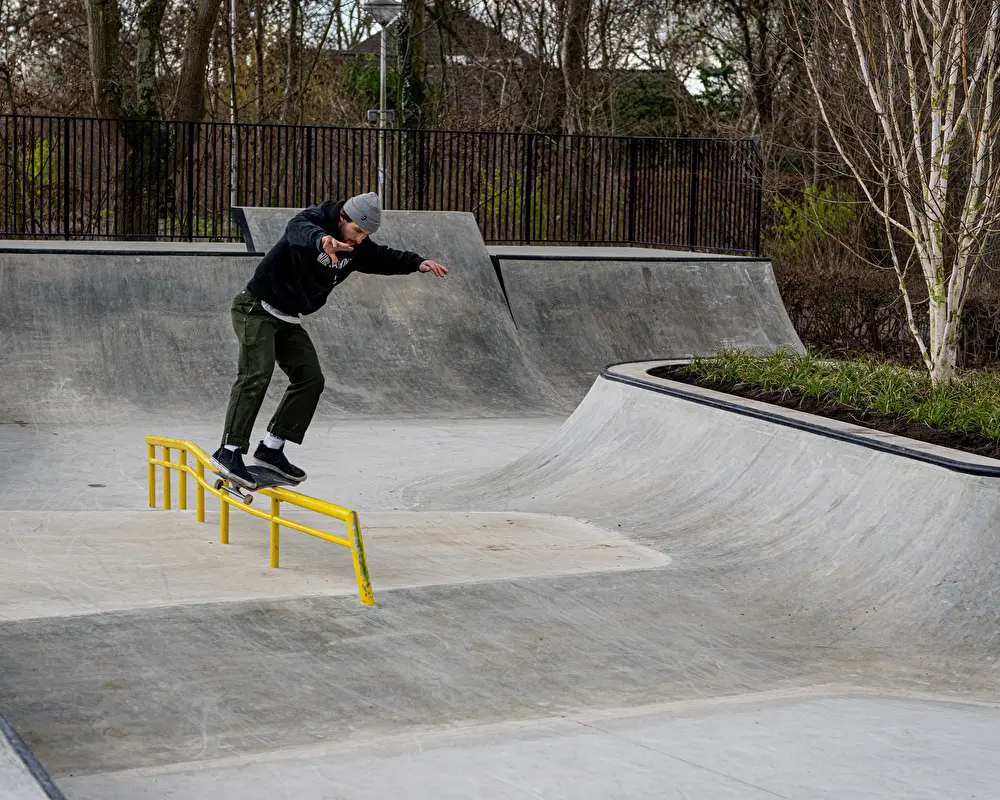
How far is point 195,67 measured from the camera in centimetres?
2152

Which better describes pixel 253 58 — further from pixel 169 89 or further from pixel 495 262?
pixel 495 262

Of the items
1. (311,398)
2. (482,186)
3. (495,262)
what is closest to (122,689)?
(311,398)

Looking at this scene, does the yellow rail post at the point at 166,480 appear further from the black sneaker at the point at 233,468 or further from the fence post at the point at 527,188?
the fence post at the point at 527,188

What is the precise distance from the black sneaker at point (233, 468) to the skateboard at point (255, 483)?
3cm

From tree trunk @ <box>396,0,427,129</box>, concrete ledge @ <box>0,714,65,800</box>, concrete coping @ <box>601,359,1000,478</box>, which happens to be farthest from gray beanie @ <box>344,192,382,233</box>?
tree trunk @ <box>396,0,427,129</box>

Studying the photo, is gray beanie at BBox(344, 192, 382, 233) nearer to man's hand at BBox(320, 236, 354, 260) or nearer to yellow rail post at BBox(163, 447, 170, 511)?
man's hand at BBox(320, 236, 354, 260)

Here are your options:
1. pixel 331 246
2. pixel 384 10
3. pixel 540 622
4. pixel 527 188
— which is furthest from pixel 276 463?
pixel 384 10

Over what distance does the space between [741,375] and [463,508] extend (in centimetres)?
215

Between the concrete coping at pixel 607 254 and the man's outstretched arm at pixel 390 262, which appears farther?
the concrete coping at pixel 607 254

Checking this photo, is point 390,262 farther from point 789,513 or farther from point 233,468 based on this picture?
point 789,513

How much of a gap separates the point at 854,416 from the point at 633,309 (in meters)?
7.46

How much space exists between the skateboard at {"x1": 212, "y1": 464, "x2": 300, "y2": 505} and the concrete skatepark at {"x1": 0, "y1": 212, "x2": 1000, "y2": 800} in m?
0.23

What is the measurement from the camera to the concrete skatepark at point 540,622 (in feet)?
12.7

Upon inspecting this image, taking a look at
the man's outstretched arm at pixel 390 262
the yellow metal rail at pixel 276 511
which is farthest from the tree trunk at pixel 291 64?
the man's outstretched arm at pixel 390 262
